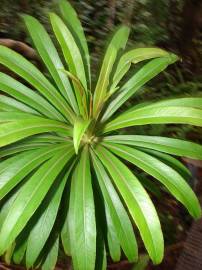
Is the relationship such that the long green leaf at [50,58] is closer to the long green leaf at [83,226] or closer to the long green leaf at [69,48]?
the long green leaf at [69,48]

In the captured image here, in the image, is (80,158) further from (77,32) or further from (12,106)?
(77,32)

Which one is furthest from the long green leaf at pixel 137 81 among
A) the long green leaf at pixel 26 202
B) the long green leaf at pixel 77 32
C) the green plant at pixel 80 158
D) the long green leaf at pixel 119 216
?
the long green leaf at pixel 26 202

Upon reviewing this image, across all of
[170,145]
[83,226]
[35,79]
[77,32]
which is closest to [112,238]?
[83,226]

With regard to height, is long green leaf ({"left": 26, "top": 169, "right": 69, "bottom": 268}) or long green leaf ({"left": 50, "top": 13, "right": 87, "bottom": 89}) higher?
long green leaf ({"left": 50, "top": 13, "right": 87, "bottom": 89})

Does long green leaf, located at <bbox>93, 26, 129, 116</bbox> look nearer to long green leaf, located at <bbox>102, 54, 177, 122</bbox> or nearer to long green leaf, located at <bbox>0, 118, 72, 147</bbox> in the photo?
long green leaf, located at <bbox>102, 54, 177, 122</bbox>

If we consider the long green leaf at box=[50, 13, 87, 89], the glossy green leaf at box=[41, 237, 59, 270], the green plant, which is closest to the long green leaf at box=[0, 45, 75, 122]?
the green plant

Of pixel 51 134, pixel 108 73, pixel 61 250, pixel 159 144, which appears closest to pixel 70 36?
pixel 108 73
